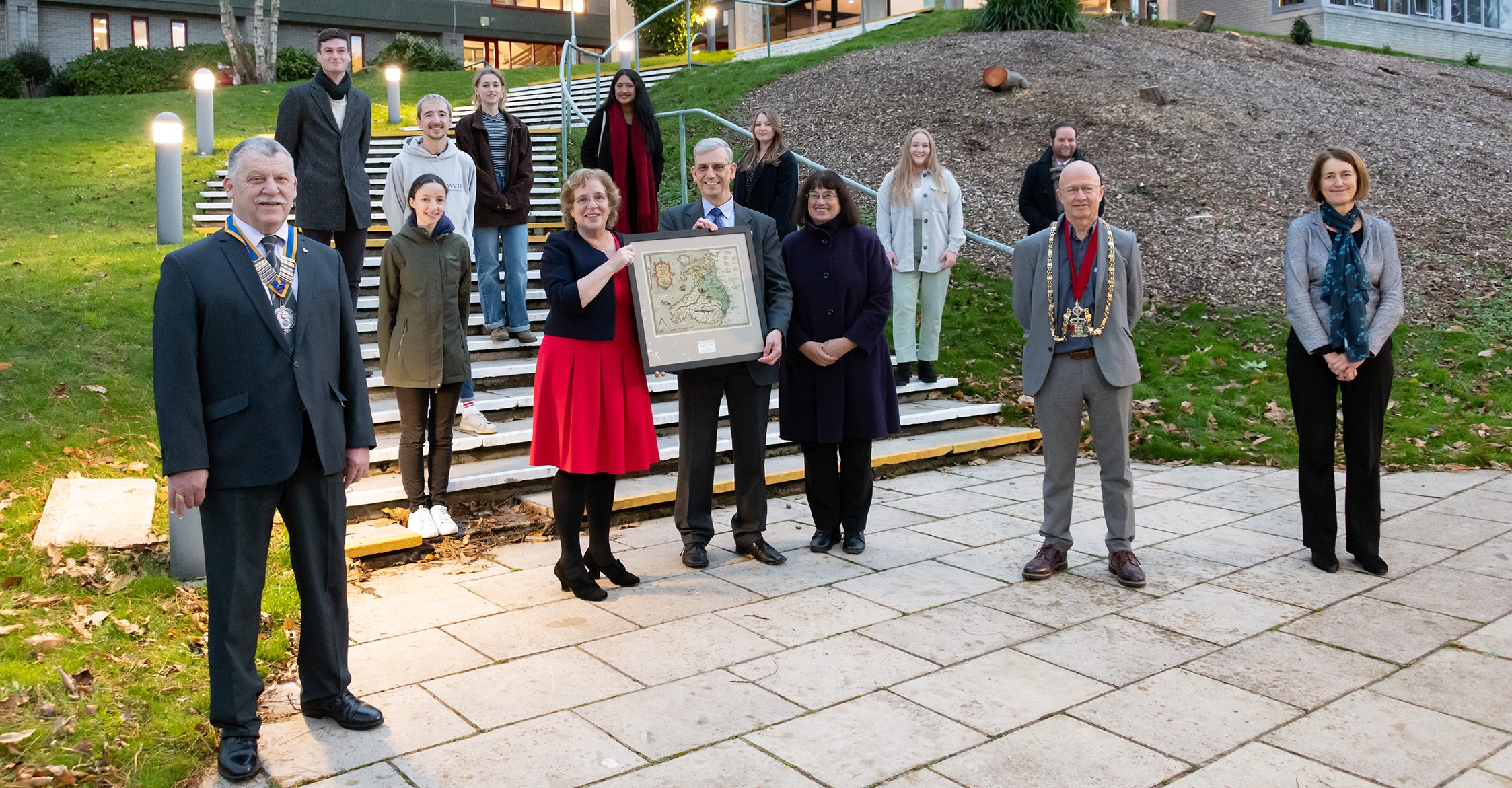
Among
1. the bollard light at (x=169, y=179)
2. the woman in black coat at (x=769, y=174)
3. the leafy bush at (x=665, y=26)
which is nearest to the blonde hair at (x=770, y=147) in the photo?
the woman in black coat at (x=769, y=174)

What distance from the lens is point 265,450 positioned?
3561 mm

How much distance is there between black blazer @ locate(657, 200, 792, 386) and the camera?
18.9 feet

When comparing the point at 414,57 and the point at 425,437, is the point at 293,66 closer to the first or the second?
the point at 414,57

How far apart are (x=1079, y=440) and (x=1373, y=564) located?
156 cm

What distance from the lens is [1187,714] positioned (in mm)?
3920

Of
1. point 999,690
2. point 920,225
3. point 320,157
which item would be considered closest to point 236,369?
point 999,690

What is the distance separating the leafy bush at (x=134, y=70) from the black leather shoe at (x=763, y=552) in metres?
24.8

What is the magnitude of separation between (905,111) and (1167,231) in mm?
4882

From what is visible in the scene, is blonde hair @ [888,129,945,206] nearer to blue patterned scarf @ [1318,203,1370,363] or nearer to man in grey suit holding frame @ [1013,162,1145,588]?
man in grey suit holding frame @ [1013,162,1145,588]

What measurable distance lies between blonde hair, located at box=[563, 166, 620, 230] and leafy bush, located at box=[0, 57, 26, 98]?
25851 mm

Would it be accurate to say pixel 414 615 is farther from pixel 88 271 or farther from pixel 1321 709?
pixel 88 271

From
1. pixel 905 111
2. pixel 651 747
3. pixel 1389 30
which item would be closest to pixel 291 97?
pixel 651 747

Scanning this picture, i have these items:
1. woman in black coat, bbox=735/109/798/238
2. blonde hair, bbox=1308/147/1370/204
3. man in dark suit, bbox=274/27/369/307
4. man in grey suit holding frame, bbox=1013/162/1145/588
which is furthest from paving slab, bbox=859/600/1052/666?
man in dark suit, bbox=274/27/369/307

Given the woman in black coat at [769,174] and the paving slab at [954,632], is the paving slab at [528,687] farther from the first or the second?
the woman in black coat at [769,174]
